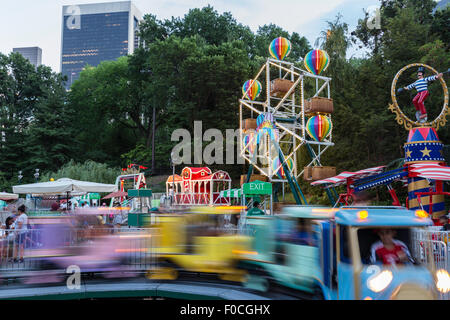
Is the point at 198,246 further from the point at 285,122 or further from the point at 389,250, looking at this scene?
the point at 285,122

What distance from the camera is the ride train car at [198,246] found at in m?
8.18

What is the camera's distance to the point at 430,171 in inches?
510

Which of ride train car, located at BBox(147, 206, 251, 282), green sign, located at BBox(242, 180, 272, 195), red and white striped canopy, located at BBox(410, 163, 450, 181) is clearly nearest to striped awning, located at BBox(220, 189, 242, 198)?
green sign, located at BBox(242, 180, 272, 195)

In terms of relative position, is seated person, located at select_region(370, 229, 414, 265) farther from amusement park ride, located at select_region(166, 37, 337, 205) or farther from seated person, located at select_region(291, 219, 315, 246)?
amusement park ride, located at select_region(166, 37, 337, 205)

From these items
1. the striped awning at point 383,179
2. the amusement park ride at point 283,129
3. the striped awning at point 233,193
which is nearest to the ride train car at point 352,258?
the striped awning at point 383,179

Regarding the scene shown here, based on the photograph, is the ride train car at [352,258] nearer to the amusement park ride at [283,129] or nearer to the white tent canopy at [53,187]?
the white tent canopy at [53,187]

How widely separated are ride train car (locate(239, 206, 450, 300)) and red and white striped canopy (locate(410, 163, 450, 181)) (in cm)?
736

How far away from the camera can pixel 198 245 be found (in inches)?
330

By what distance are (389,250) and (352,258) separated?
0.57 m

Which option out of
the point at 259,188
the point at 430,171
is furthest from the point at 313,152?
the point at 430,171

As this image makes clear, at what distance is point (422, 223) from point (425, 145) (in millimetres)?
10786

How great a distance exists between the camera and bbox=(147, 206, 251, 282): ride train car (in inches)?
322
